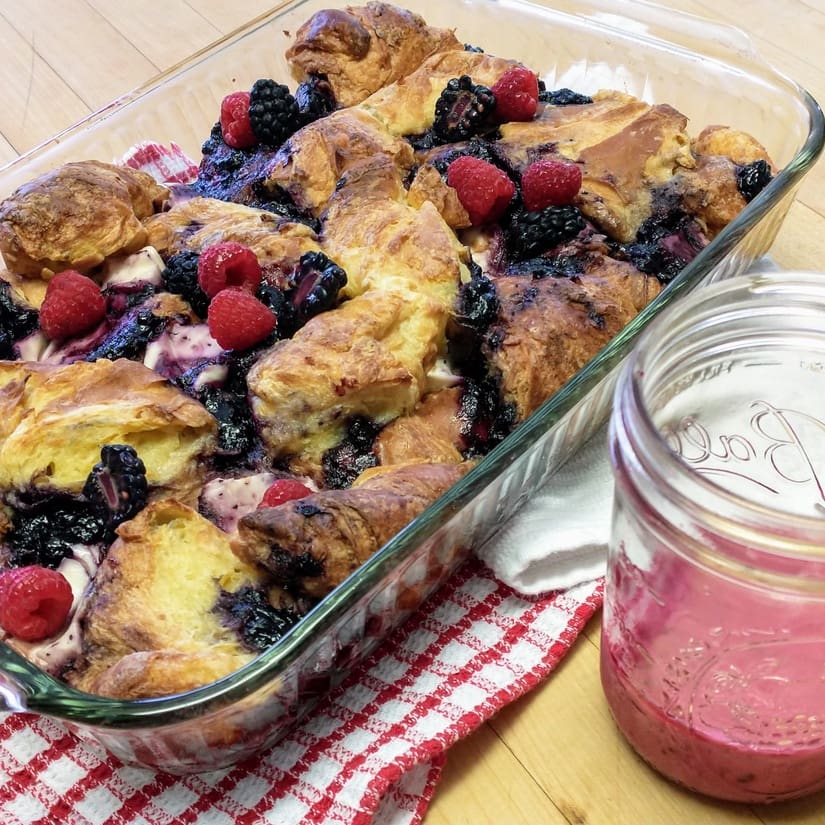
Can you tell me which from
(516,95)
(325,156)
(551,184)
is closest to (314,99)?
(325,156)

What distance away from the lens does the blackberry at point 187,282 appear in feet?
4.42

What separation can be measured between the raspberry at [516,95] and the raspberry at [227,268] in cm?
55

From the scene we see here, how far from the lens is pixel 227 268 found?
131 centimetres

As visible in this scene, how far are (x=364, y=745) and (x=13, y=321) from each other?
784 millimetres

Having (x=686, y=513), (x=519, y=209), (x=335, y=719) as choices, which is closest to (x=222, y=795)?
(x=335, y=719)

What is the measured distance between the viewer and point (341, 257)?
137 cm

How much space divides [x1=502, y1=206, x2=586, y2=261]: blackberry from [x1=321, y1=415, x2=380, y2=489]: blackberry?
37 centimetres

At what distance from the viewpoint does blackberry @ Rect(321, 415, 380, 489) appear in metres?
1.22

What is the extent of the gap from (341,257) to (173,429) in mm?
348

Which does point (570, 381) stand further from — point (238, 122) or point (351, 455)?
point (238, 122)

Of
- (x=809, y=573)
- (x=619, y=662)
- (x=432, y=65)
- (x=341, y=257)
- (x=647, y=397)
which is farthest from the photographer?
(x=432, y=65)

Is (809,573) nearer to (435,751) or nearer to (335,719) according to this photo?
(435,751)

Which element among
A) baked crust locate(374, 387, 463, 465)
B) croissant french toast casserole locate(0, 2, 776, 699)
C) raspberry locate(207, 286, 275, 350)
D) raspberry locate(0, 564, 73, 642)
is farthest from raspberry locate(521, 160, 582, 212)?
raspberry locate(0, 564, 73, 642)

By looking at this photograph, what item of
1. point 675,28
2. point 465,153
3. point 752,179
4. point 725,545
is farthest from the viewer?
point 675,28
